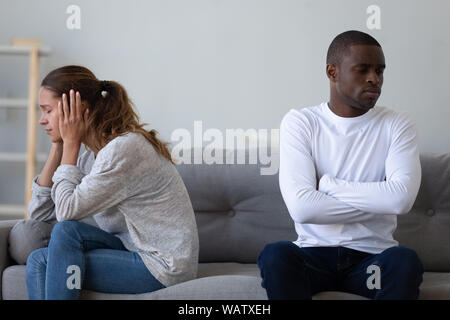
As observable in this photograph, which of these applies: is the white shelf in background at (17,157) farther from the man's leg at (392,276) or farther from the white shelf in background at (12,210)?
the man's leg at (392,276)

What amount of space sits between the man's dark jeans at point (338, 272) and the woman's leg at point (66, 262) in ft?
1.69

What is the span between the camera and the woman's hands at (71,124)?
1829 millimetres

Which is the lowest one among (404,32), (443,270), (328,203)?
(443,270)

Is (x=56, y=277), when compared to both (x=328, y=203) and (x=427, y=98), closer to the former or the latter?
(x=328, y=203)

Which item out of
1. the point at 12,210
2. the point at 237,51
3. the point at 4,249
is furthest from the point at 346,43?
the point at 12,210

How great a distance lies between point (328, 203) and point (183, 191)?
17.9 inches

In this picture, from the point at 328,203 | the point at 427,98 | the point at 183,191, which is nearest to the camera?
the point at 328,203

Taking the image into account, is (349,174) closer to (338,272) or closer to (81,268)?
(338,272)

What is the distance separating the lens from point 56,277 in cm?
164

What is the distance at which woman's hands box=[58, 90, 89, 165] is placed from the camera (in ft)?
6.00

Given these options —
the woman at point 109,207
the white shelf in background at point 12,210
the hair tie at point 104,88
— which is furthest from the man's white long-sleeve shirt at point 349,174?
the white shelf in background at point 12,210

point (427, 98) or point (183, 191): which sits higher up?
point (427, 98)

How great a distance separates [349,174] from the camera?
5.95 feet
